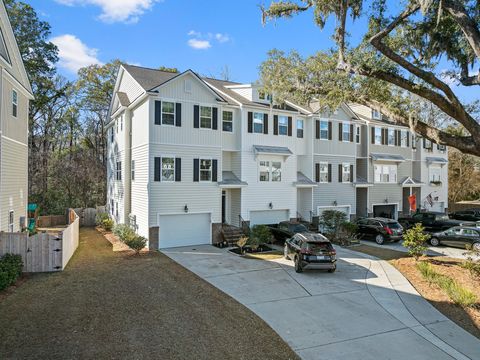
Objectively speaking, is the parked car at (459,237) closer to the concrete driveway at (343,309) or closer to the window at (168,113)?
the concrete driveway at (343,309)

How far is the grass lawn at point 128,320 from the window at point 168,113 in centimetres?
933

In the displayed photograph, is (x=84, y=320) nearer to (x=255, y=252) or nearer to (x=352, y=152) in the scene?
(x=255, y=252)

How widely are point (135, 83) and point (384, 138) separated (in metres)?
21.7

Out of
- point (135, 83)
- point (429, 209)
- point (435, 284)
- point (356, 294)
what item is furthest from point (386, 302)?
point (429, 209)

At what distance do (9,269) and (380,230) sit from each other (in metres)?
20.4

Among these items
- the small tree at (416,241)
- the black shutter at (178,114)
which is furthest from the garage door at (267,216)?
the small tree at (416,241)

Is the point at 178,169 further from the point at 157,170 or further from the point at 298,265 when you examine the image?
the point at 298,265

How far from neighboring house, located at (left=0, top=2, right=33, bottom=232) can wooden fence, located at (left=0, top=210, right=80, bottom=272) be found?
8.72ft

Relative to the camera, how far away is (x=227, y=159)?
76.8 ft

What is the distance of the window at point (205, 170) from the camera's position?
2088 cm

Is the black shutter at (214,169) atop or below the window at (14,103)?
below

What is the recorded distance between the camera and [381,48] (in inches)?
486

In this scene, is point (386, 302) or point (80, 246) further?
point (80, 246)

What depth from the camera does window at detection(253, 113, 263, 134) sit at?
75.8 ft
